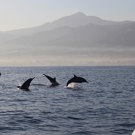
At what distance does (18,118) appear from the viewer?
998 inches

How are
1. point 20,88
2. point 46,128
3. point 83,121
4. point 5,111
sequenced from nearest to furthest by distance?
point 46,128 → point 83,121 → point 5,111 → point 20,88

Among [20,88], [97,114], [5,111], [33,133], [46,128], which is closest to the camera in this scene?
[33,133]

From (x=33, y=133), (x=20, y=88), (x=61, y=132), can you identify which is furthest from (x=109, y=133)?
(x=20, y=88)

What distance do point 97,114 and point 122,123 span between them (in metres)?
3.76

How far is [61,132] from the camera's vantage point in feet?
68.8

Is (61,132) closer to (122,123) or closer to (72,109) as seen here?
(122,123)

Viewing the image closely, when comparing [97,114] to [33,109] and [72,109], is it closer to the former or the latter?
[72,109]

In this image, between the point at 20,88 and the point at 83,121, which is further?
the point at 20,88

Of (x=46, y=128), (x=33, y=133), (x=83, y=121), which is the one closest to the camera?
(x=33, y=133)

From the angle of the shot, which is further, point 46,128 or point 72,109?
point 72,109

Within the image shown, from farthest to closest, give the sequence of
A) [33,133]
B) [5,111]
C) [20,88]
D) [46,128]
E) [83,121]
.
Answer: [20,88] < [5,111] < [83,121] < [46,128] < [33,133]

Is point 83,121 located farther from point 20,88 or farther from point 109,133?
point 20,88

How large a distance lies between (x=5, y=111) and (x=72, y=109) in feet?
15.5

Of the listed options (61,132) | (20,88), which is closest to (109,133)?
(61,132)
